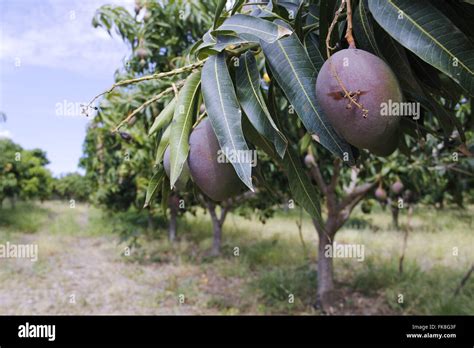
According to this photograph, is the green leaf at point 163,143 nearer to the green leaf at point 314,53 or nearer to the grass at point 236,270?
the green leaf at point 314,53

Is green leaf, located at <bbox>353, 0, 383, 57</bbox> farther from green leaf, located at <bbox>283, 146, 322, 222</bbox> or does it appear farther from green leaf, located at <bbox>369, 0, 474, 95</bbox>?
Result: green leaf, located at <bbox>283, 146, 322, 222</bbox>

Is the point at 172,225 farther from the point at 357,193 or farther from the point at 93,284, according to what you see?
the point at 357,193

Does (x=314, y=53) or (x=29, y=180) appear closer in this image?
(x=314, y=53)

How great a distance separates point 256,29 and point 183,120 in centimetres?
21

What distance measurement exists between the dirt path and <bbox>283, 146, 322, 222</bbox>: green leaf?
4.39 metres

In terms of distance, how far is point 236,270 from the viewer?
A: 641 cm

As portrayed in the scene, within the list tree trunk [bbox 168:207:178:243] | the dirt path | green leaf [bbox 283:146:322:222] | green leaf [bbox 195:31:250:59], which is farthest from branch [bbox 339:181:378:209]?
tree trunk [bbox 168:207:178:243]

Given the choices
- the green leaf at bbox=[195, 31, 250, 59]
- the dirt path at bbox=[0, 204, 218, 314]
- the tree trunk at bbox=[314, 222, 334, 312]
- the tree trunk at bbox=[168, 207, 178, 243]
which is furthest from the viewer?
the tree trunk at bbox=[168, 207, 178, 243]

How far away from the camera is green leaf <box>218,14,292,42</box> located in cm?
70

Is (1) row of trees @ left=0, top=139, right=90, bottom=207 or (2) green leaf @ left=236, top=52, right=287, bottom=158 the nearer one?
(2) green leaf @ left=236, top=52, right=287, bottom=158

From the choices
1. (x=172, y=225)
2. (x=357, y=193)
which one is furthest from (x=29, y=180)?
(x=357, y=193)

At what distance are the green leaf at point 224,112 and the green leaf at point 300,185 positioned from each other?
0.16m
